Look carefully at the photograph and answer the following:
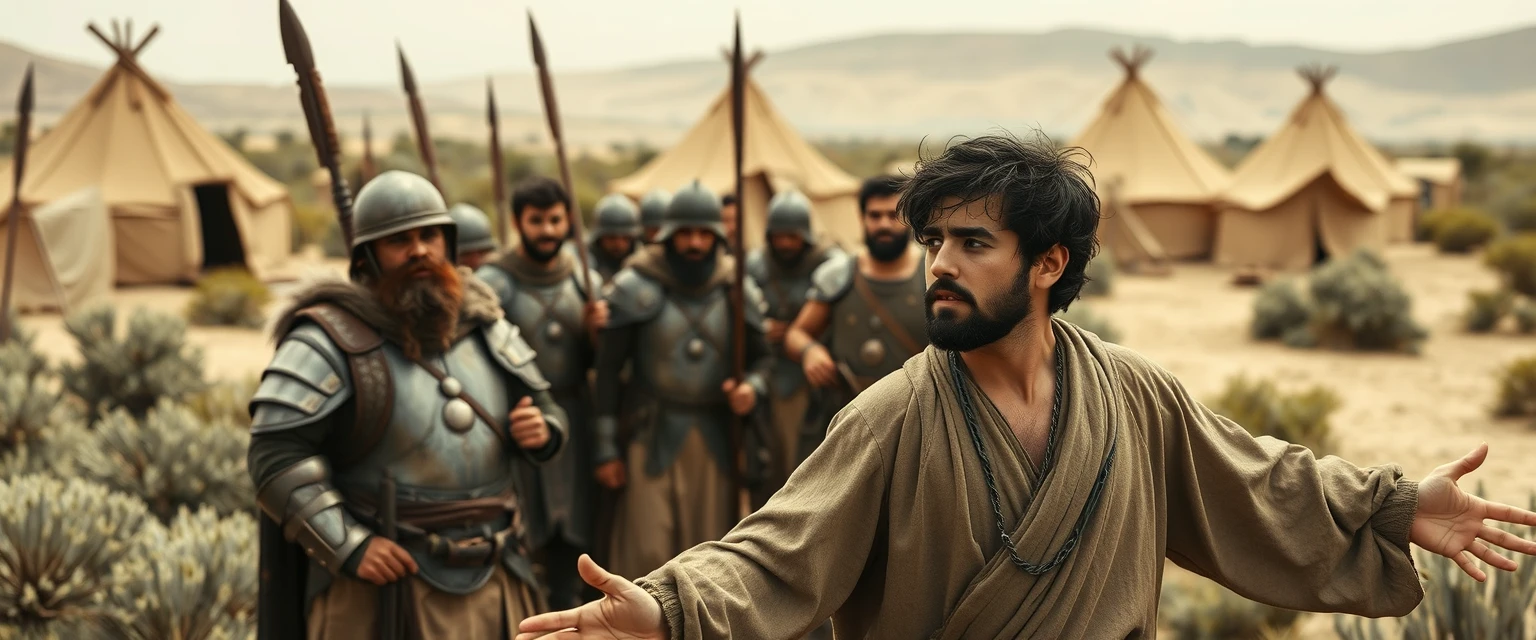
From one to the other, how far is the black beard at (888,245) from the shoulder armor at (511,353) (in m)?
1.78

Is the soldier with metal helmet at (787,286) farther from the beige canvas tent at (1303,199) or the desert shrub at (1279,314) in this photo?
the beige canvas tent at (1303,199)

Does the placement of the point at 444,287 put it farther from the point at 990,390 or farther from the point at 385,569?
the point at 990,390

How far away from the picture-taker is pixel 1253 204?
770 inches

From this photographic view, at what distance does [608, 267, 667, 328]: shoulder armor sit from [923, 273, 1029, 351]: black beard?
9.99ft

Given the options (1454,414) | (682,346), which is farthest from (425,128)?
(1454,414)

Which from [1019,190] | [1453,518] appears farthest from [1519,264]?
[1019,190]

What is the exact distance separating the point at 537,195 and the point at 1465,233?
21.3 metres

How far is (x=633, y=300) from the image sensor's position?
17.0 feet

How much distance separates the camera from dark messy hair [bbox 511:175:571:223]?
5.27 metres

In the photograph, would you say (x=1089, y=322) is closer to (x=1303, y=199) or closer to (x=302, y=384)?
(x=302, y=384)

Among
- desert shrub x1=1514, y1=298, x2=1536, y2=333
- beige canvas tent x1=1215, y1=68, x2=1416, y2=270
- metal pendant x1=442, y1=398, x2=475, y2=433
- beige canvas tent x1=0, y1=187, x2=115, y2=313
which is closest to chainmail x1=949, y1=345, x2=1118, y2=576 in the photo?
metal pendant x1=442, y1=398, x2=475, y2=433

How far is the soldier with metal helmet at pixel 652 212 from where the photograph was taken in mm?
7055

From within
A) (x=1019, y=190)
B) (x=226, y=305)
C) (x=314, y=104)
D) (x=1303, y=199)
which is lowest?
(x=226, y=305)

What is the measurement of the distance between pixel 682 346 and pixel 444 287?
1.86m
